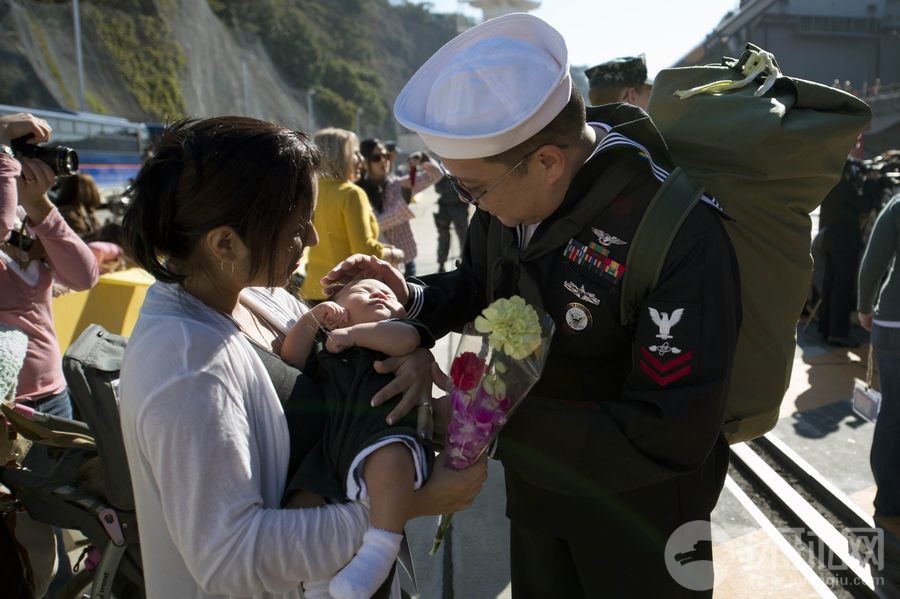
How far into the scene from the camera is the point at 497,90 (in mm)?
1541

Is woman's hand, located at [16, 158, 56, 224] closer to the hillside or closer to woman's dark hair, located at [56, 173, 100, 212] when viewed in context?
the hillside

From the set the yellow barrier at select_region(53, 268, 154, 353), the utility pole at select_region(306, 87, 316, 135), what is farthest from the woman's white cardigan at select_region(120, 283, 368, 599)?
the utility pole at select_region(306, 87, 316, 135)

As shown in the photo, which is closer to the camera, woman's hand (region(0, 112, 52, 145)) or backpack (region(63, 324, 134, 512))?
backpack (region(63, 324, 134, 512))

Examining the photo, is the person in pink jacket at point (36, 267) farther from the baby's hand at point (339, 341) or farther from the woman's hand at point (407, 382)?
the woman's hand at point (407, 382)

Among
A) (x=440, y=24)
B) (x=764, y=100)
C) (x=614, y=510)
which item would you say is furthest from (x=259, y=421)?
(x=440, y=24)

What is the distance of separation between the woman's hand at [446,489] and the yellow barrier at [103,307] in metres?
3.77

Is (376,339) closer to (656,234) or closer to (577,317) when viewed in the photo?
(577,317)

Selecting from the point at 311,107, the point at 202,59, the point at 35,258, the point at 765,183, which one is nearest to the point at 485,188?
the point at 765,183

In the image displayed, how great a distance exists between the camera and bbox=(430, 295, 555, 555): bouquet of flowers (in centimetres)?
141

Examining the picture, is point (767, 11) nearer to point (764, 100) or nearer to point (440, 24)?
point (764, 100)

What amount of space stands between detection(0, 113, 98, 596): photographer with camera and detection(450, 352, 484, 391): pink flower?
Answer: 2.12 meters

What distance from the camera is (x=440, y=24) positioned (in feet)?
380

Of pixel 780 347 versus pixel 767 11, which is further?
pixel 767 11

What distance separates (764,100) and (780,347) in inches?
25.5
